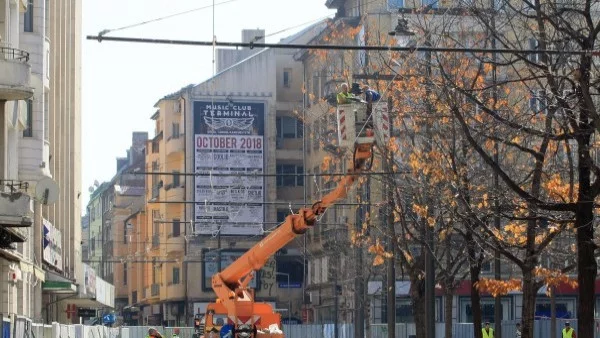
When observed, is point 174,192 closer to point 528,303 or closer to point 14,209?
point 14,209

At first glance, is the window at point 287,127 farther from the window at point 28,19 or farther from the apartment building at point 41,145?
the window at point 28,19

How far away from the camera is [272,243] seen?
3444 centimetres

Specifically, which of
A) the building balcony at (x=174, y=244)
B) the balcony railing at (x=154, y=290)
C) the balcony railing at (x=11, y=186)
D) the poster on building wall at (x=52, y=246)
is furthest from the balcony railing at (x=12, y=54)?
the balcony railing at (x=154, y=290)

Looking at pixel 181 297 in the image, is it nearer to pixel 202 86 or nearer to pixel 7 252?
pixel 202 86

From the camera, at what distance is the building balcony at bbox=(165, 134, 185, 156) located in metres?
95.3

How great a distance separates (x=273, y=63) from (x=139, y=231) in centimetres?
3126

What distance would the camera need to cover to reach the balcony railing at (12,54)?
111 ft

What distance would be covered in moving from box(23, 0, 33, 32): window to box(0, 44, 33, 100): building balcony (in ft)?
22.8

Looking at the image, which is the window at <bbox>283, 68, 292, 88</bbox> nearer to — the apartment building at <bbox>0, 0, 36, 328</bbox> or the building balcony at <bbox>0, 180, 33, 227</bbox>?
the apartment building at <bbox>0, 0, 36, 328</bbox>

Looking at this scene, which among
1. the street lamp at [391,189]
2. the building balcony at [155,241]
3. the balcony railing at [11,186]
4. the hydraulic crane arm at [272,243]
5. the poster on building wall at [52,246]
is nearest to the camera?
the hydraulic crane arm at [272,243]

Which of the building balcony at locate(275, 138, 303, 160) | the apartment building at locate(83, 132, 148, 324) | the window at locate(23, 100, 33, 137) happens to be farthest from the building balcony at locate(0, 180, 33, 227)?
the apartment building at locate(83, 132, 148, 324)

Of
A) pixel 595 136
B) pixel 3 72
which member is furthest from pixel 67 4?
pixel 595 136

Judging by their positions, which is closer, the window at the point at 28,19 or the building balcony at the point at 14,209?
the building balcony at the point at 14,209

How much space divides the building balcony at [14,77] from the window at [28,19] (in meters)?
6.95
